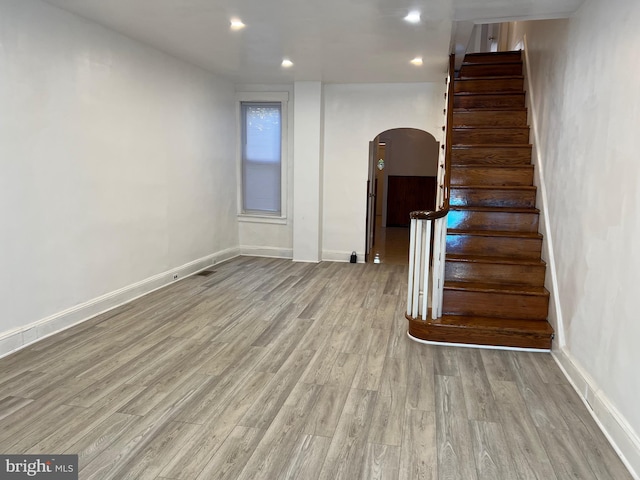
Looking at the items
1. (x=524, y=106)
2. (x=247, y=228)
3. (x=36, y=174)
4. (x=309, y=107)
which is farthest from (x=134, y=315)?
(x=524, y=106)

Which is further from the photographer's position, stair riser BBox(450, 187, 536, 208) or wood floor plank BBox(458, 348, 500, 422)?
stair riser BBox(450, 187, 536, 208)

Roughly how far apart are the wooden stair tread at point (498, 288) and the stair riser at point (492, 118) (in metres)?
2.10

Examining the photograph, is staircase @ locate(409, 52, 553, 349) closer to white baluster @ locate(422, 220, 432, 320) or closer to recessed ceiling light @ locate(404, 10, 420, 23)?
white baluster @ locate(422, 220, 432, 320)

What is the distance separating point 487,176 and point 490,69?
1778 mm

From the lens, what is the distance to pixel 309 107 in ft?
22.4

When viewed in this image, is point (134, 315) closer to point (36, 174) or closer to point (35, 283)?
point (35, 283)

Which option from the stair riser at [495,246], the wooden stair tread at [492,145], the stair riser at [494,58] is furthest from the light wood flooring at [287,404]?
the stair riser at [494,58]

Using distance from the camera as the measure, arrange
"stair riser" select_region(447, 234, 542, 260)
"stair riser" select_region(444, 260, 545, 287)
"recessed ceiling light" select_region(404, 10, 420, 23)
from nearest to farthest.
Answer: "recessed ceiling light" select_region(404, 10, 420, 23) < "stair riser" select_region(444, 260, 545, 287) < "stair riser" select_region(447, 234, 542, 260)

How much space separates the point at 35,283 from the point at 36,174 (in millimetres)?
837

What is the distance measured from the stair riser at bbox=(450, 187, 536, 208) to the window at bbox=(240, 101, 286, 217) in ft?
11.0

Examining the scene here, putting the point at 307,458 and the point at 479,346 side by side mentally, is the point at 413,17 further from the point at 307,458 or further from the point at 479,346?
the point at 307,458

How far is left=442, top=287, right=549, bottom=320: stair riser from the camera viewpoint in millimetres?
3852

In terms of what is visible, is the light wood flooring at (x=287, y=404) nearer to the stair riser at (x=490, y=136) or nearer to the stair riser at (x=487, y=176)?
the stair riser at (x=487, y=176)

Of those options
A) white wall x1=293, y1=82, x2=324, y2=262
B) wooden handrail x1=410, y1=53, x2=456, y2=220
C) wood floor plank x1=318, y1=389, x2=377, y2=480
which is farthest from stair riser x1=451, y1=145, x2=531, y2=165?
wood floor plank x1=318, y1=389, x2=377, y2=480
